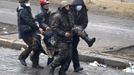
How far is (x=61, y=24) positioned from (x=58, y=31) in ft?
0.55

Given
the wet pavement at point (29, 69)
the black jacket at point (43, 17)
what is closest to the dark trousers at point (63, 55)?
the wet pavement at point (29, 69)

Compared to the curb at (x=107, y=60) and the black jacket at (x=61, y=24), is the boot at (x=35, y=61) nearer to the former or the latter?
the black jacket at (x=61, y=24)

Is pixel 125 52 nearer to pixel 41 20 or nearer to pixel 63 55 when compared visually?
pixel 41 20

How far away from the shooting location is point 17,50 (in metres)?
14.3

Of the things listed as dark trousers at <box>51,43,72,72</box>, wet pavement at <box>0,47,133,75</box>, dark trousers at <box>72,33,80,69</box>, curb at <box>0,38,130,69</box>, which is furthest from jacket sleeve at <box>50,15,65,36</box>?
curb at <box>0,38,130,69</box>

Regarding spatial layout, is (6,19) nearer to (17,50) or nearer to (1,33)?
(1,33)

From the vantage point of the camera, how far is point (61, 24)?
36.1ft

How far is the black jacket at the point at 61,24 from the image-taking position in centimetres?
1096

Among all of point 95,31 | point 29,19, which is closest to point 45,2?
point 29,19

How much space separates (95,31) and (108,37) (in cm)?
131

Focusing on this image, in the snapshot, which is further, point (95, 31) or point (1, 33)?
point (95, 31)

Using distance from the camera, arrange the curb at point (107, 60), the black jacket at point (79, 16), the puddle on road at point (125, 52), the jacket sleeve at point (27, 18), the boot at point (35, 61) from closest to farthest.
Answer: the black jacket at point (79, 16), the jacket sleeve at point (27, 18), the boot at point (35, 61), the curb at point (107, 60), the puddle on road at point (125, 52)

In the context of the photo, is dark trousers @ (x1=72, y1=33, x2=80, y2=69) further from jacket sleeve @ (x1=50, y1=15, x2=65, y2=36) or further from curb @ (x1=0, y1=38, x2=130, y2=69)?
curb @ (x1=0, y1=38, x2=130, y2=69)

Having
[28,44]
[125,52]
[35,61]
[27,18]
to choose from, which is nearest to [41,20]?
[27,18]
